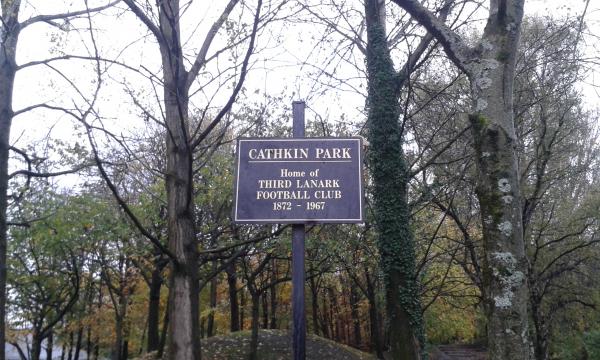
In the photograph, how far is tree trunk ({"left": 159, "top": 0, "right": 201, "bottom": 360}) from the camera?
532 cm

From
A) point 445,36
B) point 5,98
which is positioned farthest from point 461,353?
point 5,98

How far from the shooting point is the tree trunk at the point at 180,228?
17.5ft

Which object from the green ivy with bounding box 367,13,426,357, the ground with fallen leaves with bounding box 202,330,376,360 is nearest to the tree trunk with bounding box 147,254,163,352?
the ground with fallen leaves with bounding box 202,330,376,360

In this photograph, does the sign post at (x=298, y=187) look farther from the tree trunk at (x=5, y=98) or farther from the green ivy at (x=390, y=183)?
the tree trunk at (x=5, y=98)

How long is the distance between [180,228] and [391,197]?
12.6 feet

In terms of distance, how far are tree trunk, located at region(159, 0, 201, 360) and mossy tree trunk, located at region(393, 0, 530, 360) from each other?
2907mm

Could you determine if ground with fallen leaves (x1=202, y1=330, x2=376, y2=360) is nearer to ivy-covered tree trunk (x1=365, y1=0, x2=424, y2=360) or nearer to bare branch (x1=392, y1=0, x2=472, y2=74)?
ivy-covered tree trunk (x1=365, y1=0, x2=424, y2=360)

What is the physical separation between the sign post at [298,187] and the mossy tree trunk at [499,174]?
1.42 m

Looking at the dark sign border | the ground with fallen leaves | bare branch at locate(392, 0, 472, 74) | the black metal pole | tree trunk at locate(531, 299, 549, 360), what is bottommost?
the ground with fallen leaves

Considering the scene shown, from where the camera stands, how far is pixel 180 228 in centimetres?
562

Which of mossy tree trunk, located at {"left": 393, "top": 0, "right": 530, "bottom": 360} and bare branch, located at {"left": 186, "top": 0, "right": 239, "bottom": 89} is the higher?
bare branch, located at {"left": 186, "top": 0, "right": 239, "bottom": 89}

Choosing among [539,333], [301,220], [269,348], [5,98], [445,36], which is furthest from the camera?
[269,348]

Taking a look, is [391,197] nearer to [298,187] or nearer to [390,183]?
[390,183]

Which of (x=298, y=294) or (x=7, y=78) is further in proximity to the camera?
(x=7, y=78)
